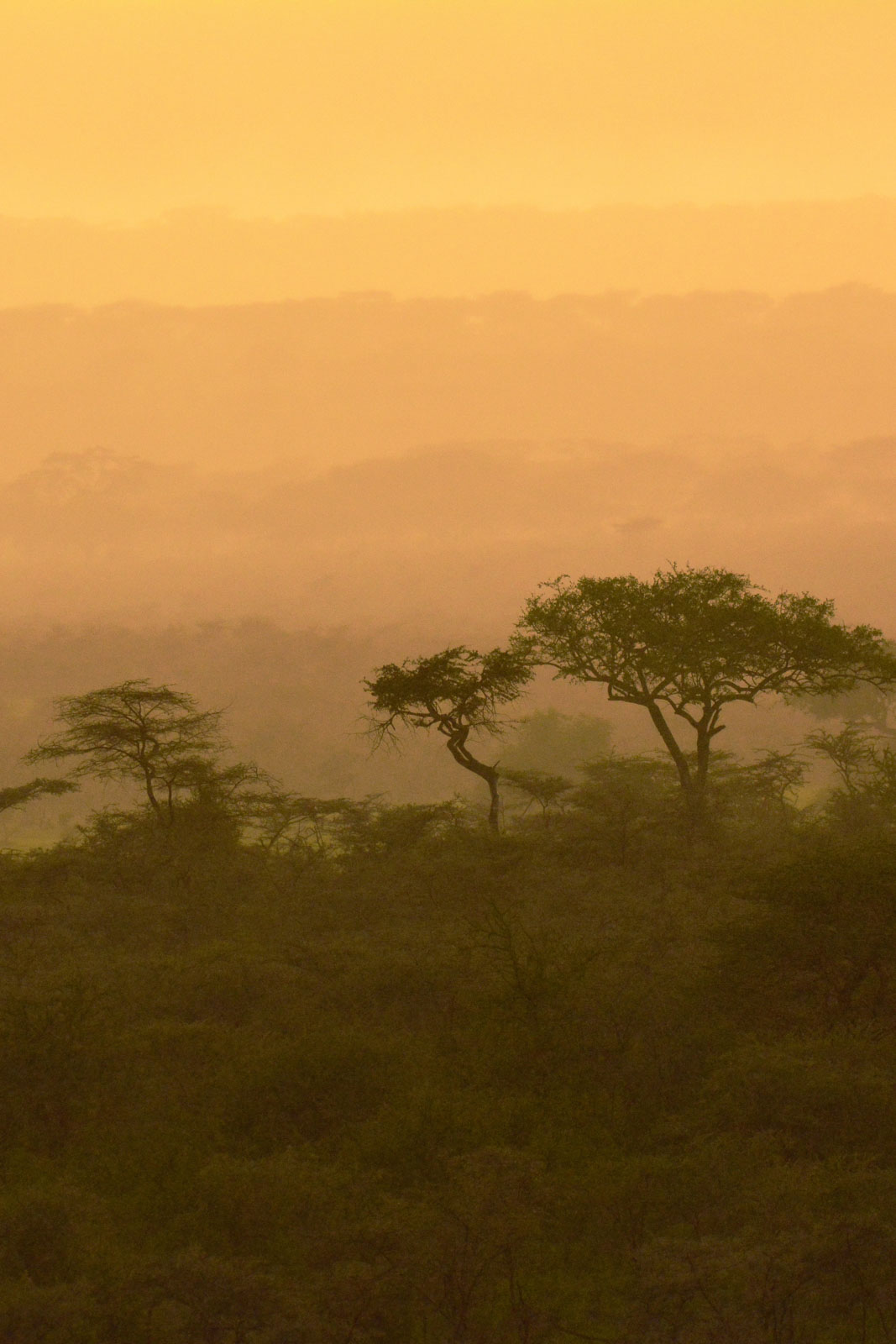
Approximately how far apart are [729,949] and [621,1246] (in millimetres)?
6395

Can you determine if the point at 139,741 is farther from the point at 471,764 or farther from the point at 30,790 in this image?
the point at 471,764

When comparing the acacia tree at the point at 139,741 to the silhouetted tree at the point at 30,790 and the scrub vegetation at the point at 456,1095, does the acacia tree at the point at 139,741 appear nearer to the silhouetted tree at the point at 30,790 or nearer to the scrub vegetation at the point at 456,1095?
the silhouetted tree at the point at 30,790

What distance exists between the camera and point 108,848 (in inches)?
1232

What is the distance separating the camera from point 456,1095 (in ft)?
46.7

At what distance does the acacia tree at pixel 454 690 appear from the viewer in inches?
1382

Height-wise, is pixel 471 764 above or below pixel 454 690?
below

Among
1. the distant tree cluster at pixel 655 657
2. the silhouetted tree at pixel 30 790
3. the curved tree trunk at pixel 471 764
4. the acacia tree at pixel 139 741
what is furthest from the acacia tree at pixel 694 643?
the silhouetted tree at pixel 30 790

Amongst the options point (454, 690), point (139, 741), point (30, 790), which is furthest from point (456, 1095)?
point (30, 790)

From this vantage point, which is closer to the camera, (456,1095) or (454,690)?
(456,1095)

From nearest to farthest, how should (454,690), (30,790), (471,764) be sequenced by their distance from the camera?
(30,790)
(454,690)
(471,764)

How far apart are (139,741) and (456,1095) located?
72.7 feet

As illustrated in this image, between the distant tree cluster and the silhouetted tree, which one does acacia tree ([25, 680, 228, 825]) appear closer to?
the silhouetted tree

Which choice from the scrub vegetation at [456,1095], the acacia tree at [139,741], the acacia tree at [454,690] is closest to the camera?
the scrub vegetation at [456,1095]

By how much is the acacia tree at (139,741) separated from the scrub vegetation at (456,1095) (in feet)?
13.1
